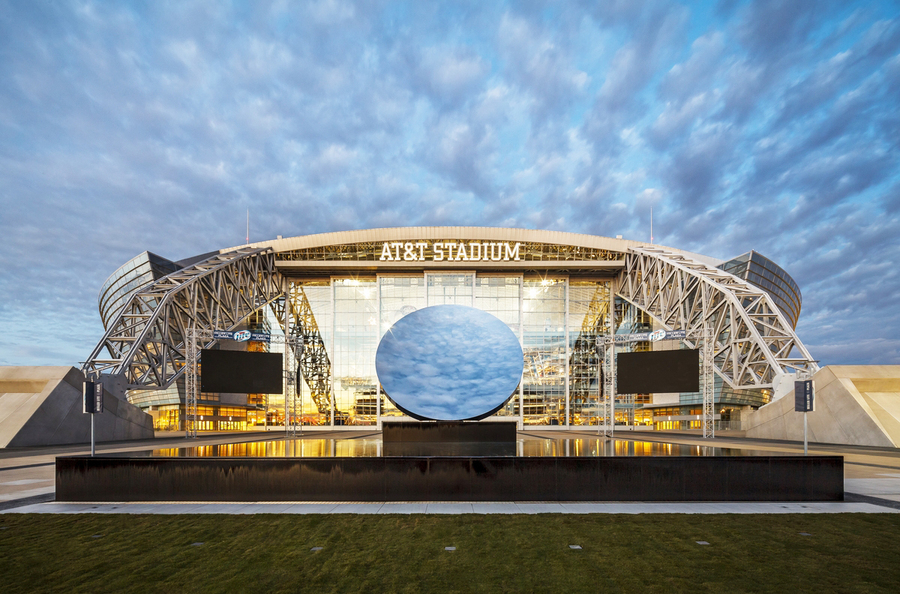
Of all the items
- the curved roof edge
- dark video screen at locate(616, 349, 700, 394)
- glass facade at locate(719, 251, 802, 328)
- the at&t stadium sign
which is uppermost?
the curved roof edge

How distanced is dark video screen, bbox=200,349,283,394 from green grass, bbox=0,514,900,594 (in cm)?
1605

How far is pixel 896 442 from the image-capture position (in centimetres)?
2700

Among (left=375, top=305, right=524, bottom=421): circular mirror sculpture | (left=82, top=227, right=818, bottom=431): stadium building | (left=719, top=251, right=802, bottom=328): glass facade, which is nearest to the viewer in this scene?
(left=375, top=305, right=524, bottom=421): circular mirror sculpture

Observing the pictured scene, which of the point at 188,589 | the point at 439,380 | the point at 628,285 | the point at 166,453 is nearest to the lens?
the point at 188,589

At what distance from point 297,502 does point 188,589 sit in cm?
621

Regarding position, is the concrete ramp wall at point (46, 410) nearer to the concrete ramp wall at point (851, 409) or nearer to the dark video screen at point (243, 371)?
the dark video screen at point (243, 371)

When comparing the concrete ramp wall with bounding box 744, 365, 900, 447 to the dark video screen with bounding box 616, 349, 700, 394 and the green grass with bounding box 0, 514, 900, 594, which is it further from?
the green grass with bounding box 0, 514, 900, 594

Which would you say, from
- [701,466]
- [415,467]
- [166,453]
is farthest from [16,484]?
[701,466]

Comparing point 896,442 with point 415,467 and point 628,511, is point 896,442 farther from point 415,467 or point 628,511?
point 415,467

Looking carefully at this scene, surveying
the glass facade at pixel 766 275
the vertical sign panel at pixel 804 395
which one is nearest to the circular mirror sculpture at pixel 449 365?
the vertical sign panel at pixel 804 395

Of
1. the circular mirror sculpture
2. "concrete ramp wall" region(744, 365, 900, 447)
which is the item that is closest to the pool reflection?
the circular mirror sculpture

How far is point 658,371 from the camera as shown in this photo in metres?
28.7

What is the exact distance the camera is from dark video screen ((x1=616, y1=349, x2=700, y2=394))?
2831 cm

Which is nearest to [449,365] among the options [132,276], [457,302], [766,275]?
[457,302]
